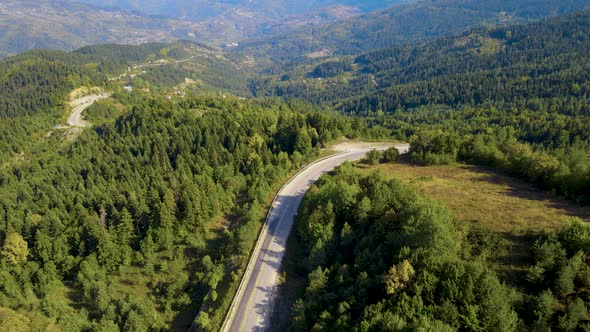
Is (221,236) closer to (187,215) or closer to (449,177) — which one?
(187,215)

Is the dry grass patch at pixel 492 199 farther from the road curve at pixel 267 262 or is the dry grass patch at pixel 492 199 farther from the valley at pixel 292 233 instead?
the road curve at pixel 267 262

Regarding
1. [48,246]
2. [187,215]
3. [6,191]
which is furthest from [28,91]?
[187,215]

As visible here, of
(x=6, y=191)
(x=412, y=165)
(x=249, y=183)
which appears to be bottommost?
(x=6, y=191)

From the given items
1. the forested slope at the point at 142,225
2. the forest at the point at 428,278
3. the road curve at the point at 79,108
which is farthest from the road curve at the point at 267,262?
the road curve at the point at 79,108

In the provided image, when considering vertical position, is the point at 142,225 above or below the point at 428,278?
below

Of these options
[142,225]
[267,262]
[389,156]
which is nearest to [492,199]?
[389,156]

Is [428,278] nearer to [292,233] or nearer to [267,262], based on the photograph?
[267,262]
